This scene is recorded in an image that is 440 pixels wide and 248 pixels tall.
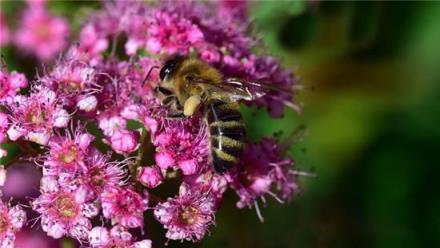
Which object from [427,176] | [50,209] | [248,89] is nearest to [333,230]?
[427,176]

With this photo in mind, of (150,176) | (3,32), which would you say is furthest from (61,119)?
(3,32)

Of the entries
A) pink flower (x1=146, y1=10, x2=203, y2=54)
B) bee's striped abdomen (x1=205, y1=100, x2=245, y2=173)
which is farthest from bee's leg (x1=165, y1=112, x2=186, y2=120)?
pink flower (x1=146, y1=10, x2=203, y2=54)

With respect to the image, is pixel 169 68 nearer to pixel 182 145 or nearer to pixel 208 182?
pixel 182 145

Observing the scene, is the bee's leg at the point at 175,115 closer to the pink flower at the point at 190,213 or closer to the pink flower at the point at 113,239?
the pink flower at the point at 190,213

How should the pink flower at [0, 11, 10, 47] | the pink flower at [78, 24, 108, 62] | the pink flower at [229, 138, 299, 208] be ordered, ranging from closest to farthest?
the pink flower at [229, 138, 299, 208] < the pink flower at [78, 24, 108, 62] < the pink flower at [0, 11, 10, 47]

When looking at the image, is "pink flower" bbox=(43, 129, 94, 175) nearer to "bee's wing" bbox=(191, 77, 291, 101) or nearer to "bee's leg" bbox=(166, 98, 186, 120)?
"bee's leg" bbox=(166, 98, 186, 120)

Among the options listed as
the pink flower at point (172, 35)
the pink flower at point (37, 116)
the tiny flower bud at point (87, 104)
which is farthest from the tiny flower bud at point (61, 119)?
the pink flower at point (172, 35)
